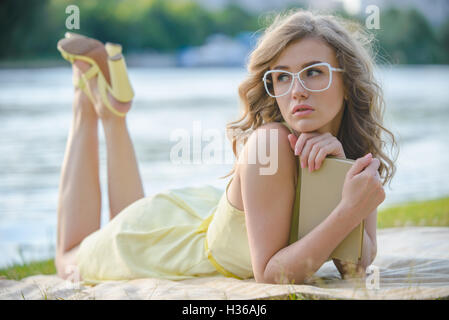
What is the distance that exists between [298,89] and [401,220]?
2308 millimetres

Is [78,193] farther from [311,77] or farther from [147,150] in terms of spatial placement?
[147,150]

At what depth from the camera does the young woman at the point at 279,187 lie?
1717 millimetres

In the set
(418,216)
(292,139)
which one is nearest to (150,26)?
(418,216)

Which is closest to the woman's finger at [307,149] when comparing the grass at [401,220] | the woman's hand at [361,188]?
the woman's hand at [361,188]

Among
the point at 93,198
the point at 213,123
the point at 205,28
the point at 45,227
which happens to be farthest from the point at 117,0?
the point at 93,198

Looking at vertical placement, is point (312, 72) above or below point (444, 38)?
below

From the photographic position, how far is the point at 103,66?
2.91 m

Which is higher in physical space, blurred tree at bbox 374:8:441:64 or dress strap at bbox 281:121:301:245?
blurred tree at bbox 374:8:441:64

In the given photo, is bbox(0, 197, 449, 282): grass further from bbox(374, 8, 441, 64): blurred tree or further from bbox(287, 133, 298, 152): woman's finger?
bbox(374, 8, 441, 64): blurred tree

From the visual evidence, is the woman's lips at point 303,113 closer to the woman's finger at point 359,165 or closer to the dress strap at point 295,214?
the dress strap at point 295,214

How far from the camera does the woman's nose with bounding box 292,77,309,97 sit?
5.68 feet

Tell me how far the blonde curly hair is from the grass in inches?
59.3
